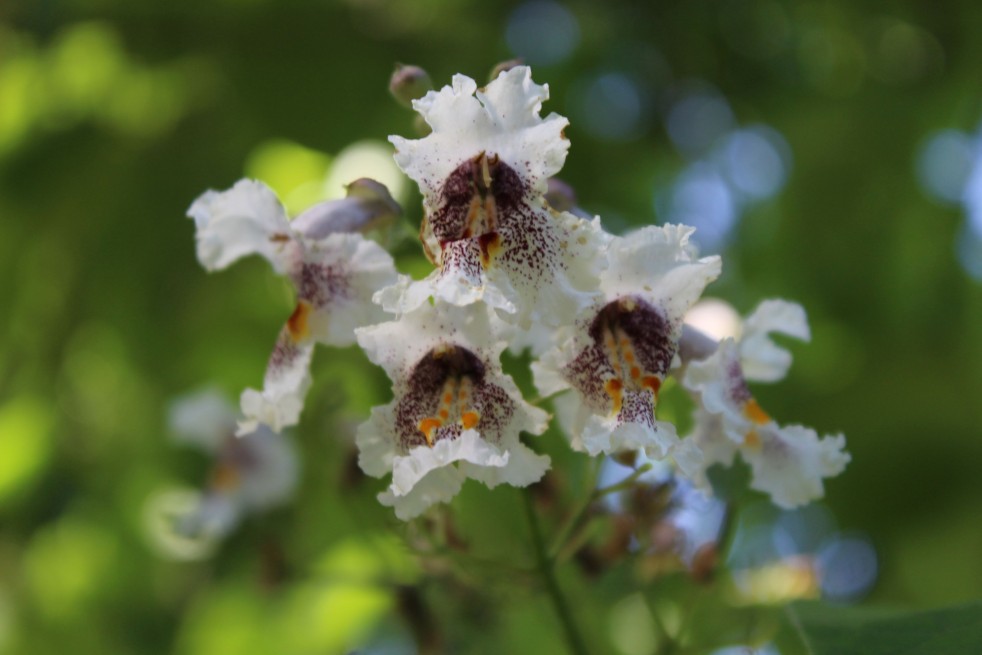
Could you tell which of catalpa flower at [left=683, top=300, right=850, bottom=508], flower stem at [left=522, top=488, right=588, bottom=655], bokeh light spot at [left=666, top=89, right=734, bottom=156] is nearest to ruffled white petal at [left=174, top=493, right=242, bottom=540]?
flower stem at [left=522, top=488, right=588, bottom=655]

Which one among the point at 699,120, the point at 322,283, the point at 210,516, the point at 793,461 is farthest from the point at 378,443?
Result: the point at 699,120

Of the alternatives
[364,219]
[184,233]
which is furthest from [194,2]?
[364,219]

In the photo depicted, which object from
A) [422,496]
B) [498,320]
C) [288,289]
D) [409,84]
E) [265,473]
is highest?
[288,289]

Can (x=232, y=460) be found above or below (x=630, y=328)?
above

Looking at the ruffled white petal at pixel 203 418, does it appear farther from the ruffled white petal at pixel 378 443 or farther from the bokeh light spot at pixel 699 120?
the bokeh light spot at pixel 699 120

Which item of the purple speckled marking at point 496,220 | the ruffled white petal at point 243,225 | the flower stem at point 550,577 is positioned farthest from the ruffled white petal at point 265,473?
the purple speckled marking at point 496,220

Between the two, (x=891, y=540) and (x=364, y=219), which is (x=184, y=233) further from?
(x=891, y=540)

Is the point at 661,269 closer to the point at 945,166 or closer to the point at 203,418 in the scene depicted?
the point at 203,418
